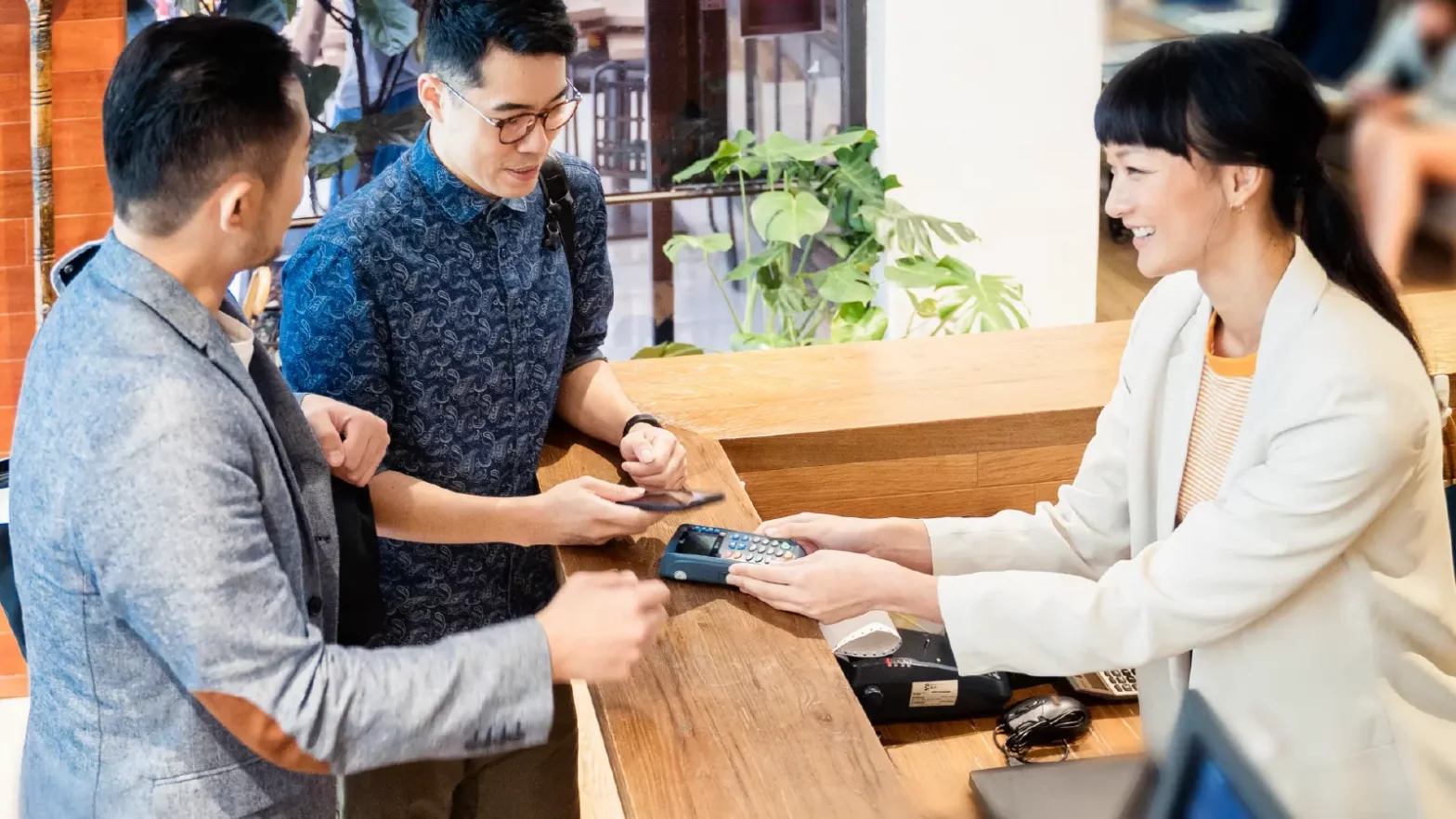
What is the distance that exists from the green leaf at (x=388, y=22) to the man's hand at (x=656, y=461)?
9.33 feet

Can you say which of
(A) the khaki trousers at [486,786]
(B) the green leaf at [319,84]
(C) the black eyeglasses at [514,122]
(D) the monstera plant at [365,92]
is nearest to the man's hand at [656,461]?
(A) the khaki trousers at [486,786]

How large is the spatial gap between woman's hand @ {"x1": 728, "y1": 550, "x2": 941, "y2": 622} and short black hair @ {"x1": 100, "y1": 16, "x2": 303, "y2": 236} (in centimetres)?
73

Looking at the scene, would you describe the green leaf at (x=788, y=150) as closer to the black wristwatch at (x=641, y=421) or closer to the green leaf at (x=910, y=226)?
the green leaf at (x=910, y=226)

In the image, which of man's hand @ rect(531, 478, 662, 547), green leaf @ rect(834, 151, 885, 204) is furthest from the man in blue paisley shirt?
green leaf @ rect(834, 151, 885, 204)

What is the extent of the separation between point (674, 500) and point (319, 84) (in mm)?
3055

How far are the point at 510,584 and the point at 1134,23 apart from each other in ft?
11.4

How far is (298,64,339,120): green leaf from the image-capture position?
4.44 meters

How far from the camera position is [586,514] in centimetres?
176

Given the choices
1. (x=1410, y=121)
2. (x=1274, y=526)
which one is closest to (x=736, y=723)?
(x=1274, y=526)

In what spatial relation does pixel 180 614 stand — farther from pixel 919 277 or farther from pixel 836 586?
pixel 919 277

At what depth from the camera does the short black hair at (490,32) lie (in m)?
1.77

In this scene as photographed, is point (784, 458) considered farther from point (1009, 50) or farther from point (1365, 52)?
point (1009, 50)

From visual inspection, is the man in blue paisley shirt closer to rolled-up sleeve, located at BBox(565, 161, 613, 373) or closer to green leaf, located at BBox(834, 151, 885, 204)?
rolled-up sleeve, located at BBox(565, 161, 613, 373)

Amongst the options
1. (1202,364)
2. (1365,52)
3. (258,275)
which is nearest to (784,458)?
(1202,364)
